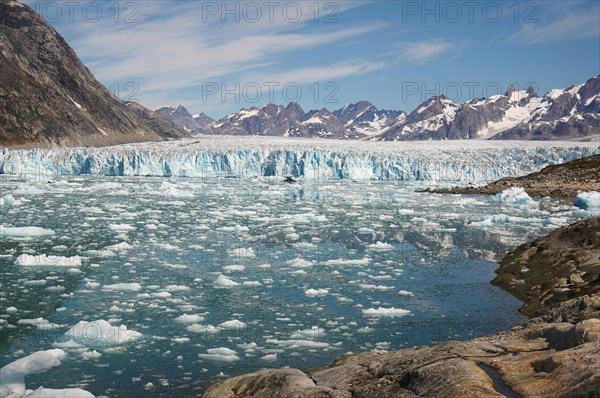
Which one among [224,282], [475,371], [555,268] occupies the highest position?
[475,371]

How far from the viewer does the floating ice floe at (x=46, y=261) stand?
14312mm

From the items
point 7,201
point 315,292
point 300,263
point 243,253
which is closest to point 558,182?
point 243,253

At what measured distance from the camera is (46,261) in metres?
14.4

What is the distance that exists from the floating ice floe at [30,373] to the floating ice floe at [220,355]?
2.06 meters

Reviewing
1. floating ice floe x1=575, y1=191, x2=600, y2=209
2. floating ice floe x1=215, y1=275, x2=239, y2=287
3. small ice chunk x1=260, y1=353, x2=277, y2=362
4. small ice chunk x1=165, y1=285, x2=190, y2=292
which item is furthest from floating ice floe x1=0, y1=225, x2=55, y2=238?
floating ice floe x1=575, y1=191, x2=600, y2=209

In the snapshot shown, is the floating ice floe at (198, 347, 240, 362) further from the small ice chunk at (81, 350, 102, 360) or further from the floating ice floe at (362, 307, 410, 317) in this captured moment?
the floating ice floe at (362, 307, 410, 317)

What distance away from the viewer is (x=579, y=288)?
10930mm

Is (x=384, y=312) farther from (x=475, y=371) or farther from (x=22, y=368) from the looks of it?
(x=22, y=368)

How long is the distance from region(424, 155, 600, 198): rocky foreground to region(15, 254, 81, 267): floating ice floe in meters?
34.5

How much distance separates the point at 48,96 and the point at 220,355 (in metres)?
125

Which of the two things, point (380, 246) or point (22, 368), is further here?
point (380, 246)

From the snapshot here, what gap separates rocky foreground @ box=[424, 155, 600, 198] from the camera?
4309 centimetres

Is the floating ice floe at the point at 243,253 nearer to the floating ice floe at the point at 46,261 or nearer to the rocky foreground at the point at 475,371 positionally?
the floating ice floe at the point at 46,261

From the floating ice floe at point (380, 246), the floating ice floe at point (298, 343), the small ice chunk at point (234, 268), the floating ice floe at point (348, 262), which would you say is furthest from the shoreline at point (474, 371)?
the floating ice floe at point (380, 246)
